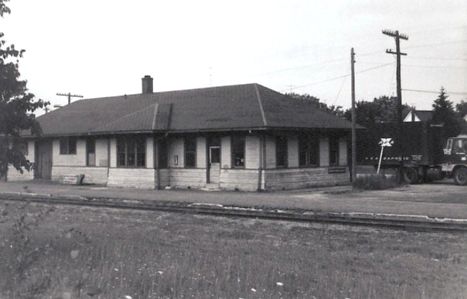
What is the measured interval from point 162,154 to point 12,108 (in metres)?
20.4

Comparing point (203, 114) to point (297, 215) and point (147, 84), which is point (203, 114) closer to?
point (147, 84)

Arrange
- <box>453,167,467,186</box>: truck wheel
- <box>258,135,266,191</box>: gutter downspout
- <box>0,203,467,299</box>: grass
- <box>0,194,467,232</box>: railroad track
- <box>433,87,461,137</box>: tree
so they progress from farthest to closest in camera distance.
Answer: <box>433,87,461,137</box>: tree → <box>453,167,467,186</box>: truck wheel → <box>258,135,266,191</box>: gutter downspout → <box>0,194,467,232</box>: railroad track → <box>0,203,467,299</box>: grass

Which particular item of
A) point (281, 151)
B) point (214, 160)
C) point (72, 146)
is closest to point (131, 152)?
point (214, 160)

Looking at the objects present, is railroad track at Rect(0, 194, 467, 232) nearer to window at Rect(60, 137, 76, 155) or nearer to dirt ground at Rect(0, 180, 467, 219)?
dirt ground at Rect(0, 180, 467, 219)

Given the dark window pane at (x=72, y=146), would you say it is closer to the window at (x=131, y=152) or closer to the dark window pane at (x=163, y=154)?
the window at (x=131, y=152)

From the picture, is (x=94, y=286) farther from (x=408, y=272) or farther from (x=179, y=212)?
(x=179, y=212)

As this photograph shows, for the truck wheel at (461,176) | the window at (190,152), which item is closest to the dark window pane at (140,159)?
the window at (190,152)

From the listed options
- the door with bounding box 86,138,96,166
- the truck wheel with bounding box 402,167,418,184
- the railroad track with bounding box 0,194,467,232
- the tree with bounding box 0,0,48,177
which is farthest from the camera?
the door with bounding box 86,138,96,166

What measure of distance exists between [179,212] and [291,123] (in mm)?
11982

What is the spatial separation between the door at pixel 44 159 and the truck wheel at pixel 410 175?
21672mm

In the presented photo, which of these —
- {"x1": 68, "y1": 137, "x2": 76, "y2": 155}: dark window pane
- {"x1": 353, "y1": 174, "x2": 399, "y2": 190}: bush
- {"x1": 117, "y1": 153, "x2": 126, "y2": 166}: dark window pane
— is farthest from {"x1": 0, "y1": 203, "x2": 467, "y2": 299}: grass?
{"x1": 68, "y1": 137, "x2": 76, "y2": 155}: dark window pane

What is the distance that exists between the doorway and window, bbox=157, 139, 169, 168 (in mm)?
2712

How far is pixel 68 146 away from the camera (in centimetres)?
3553

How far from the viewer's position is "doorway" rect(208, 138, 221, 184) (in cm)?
2878
